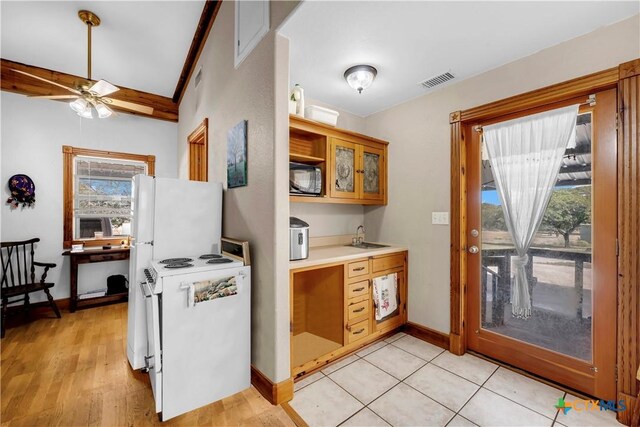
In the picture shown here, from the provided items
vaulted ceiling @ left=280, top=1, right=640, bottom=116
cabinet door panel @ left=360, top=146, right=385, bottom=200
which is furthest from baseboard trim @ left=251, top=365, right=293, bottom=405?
vaulted ceiling @ left=280, top=1, right=640, bottom=116

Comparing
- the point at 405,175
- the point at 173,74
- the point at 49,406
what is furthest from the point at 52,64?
the point at 405,175

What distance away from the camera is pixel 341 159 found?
278 cm

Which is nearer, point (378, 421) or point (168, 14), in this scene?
point (378, 421)

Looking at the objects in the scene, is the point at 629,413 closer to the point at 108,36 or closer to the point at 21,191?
the point at 108,36

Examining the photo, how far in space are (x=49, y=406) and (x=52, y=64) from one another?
389 centimetres

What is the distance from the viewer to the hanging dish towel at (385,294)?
2.60 metres

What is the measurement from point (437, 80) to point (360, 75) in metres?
0.78

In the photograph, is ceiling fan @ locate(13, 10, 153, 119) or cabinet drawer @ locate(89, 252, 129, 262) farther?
cabinet drawer @ locate(89, 252, 129, 262)

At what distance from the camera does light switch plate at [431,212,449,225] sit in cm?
259

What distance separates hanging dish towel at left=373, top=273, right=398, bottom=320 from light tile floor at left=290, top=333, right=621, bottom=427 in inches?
15.6

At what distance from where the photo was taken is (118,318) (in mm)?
3344

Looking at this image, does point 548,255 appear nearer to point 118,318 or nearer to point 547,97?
point 547,97

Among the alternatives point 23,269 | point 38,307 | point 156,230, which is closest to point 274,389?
point 156,230

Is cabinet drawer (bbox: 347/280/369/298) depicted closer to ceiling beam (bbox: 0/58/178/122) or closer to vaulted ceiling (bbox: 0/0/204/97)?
vaulted ceiling (bbox: 0/0/204/97)
